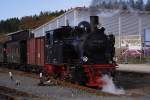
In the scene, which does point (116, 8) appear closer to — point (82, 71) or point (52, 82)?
point (82, 71)

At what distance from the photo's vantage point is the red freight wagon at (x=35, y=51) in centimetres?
2867

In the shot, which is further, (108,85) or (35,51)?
(35,51)

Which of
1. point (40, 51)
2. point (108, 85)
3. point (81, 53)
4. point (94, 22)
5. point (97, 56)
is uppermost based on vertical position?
point (94, 22)

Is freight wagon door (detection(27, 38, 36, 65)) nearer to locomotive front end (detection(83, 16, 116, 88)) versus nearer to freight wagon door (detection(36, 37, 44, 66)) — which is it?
freight wagon door (detection(36, 37, 44, 66))

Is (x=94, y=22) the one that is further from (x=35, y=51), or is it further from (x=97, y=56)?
(x=35, y=51)

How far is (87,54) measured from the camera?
20.0m

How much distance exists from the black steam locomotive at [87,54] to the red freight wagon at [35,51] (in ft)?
22.0

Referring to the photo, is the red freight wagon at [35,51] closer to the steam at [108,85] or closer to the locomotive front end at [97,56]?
the locomotive front end at [97,56]

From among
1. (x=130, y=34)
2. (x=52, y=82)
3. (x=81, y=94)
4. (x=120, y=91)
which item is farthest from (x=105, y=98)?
(x=130, y=34)

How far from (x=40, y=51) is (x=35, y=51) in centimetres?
227

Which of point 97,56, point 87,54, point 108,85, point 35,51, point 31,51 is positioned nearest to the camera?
point 108,85

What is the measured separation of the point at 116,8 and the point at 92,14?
187 cm

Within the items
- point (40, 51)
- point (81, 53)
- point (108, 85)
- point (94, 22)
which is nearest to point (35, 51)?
point (40, 51)

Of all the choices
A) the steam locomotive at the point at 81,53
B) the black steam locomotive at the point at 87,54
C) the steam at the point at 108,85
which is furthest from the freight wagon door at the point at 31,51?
the steam at the point at 108,85
